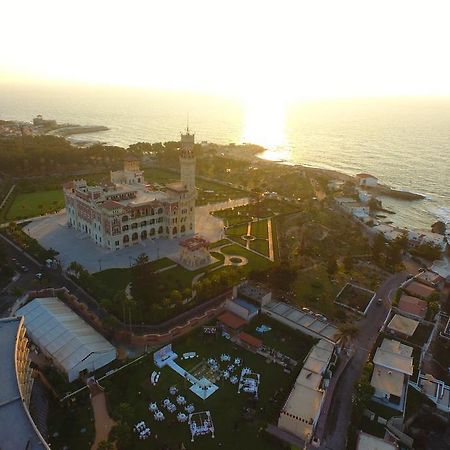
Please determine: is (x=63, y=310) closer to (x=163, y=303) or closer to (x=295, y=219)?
(x=163, y=303)

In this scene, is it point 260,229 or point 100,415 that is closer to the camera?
point 100,415

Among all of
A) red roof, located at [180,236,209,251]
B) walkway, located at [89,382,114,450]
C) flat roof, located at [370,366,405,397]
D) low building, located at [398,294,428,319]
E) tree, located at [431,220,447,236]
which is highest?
red roof, located at [180,236,209,251]

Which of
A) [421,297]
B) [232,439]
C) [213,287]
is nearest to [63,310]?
[213,287]

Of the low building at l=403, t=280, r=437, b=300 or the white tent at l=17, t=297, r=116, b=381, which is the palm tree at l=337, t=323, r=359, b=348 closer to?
the low building at l=403, t=280, r=437, b=300

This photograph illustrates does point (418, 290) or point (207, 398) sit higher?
point (207, 398)


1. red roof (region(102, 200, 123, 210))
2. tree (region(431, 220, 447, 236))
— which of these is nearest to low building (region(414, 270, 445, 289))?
tree (region(431, 220, 447, 236))

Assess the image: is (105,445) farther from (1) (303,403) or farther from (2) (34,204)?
(2) (34,204)

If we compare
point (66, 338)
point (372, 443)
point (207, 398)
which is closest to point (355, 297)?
point (372, 443)
